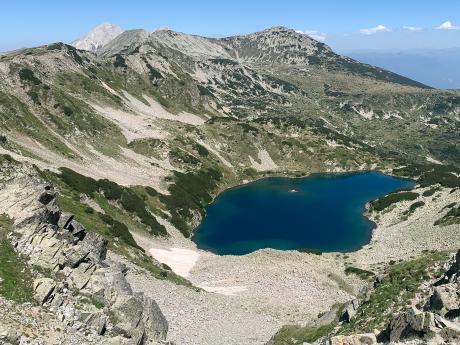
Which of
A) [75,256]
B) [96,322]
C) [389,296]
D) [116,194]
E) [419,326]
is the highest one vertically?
[419,326]

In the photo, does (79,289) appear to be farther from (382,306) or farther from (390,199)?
(390,199)

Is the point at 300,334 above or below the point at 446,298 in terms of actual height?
below

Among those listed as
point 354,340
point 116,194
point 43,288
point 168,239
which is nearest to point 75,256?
point 43,288

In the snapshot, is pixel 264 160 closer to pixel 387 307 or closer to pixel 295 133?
pixel 295 133

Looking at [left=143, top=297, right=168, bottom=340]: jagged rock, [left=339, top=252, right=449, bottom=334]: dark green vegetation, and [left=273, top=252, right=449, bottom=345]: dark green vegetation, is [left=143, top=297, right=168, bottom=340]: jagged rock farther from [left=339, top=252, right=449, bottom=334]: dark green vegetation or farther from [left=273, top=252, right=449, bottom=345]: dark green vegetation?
Answer: [left=339, top=252, right=449, bottom=334]: dark green vegetation

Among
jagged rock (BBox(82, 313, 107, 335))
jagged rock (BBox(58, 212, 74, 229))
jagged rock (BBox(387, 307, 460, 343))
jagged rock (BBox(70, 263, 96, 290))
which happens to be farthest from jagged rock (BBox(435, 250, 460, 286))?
jagged rock (BBox(58, 212, 74, 229))

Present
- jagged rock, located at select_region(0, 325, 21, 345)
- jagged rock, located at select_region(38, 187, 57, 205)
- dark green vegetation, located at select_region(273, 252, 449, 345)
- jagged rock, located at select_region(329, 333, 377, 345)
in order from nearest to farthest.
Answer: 1. jagged rock, located at select_region(0, 325, 21, 345)
2. jagged rock, located at select_region(329, 333, 377, 345)
3. dark green vegetation, located at select_region(273, 252, 449, 345)
4. jagged rock, located at select_region(38, 187, 57, 205)

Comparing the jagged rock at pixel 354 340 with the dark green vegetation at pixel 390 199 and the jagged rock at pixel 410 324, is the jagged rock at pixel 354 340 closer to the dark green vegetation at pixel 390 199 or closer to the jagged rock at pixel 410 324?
the jagged rock at pixel 410 324
